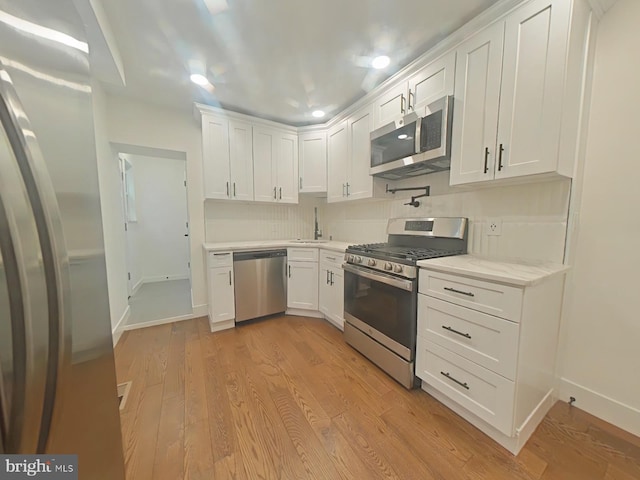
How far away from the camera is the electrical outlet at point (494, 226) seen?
1797 mm

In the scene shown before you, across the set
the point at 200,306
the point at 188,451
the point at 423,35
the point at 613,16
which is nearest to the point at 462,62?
the point at 423,35

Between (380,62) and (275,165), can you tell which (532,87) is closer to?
(380,62)

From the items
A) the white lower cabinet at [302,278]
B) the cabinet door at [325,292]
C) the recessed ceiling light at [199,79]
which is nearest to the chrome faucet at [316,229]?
the white lower cabinet at [302,278]

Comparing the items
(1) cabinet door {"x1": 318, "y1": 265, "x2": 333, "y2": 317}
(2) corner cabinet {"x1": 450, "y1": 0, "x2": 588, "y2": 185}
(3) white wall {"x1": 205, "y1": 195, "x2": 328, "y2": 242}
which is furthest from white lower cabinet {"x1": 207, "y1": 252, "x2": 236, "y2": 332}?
(2) corner cabinet {"x1": 450, "y1": 0, "x2": 588, "y2": 185}

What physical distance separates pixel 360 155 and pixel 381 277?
1.44m

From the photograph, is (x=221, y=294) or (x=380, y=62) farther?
(x=221, y=294)

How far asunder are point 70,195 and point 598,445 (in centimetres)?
258

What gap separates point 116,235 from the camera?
8.85 ft

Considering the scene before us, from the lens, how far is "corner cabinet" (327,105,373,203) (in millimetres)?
2545

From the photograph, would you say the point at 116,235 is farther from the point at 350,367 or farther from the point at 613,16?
the point at 613,16

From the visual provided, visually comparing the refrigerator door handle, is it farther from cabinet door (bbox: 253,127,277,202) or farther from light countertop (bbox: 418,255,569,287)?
cabinet door (bbox: 253,127,277,202)

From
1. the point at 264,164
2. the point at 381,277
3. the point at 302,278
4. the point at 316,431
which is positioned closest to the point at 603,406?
the point at 381,277

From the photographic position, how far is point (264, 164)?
3.11 m

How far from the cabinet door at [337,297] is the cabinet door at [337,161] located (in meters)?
0.93
